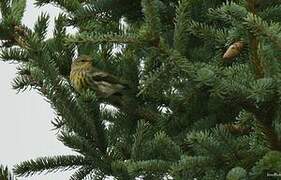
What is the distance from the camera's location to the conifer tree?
1.88 metres

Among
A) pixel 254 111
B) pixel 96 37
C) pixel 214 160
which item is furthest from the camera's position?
pixel 96 37

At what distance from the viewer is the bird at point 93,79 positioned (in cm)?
315

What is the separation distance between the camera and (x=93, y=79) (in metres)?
3.88

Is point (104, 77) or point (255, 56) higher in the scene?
point (104, 77)

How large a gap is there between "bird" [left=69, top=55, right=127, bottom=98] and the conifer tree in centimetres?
4

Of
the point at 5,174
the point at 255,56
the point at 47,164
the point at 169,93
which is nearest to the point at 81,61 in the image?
the point at 169,93

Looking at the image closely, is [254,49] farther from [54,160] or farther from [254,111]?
[54,160]

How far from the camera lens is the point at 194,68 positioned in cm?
193

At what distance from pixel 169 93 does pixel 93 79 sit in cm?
100

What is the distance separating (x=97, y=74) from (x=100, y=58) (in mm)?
322

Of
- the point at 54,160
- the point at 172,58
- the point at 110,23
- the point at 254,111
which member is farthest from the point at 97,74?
the point at 254,111

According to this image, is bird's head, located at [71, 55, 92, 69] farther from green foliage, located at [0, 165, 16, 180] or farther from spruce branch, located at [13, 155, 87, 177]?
green foliage, located at [0, 165, 16, 180]

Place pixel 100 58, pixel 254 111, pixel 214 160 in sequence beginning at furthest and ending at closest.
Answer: pixel 100 58, pixel 214 160, pixel 254 111

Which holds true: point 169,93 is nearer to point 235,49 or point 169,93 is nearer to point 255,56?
point 235,49
